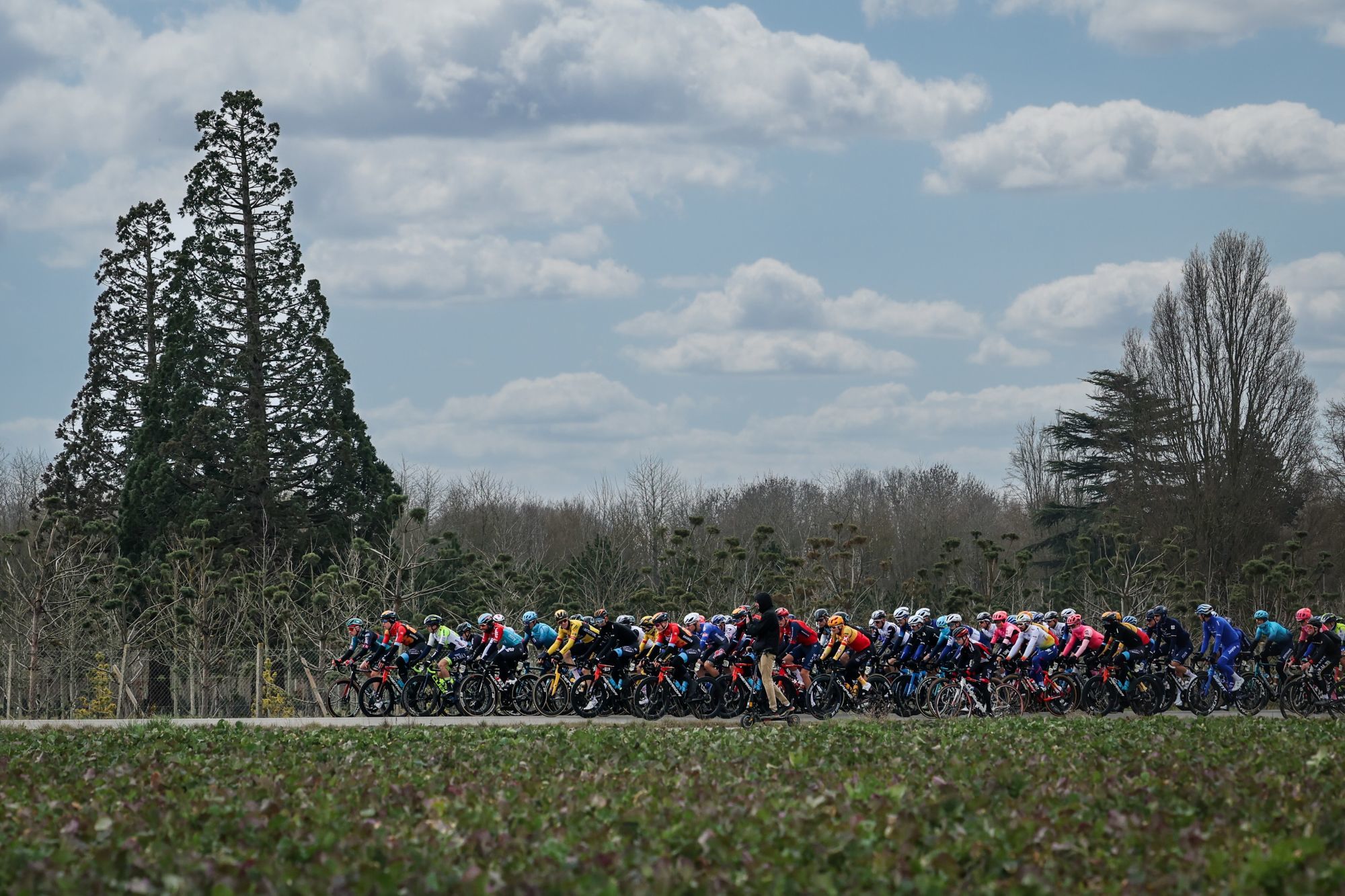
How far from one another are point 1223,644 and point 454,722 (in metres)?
12.7

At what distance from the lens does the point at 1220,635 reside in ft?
85.0

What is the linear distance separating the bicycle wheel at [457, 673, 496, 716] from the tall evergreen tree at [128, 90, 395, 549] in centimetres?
2306

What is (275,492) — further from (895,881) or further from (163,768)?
(895,881)

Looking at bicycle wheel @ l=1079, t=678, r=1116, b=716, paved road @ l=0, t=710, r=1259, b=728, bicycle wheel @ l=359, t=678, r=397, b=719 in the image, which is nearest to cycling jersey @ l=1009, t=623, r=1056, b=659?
bicycle wheel @ l=1079, t=678, r=1116, b=716

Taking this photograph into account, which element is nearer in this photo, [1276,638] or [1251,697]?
[1251,697]

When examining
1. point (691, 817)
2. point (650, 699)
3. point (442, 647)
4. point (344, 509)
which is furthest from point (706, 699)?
point (344, 509)

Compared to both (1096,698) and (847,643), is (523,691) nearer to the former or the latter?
(847,643)

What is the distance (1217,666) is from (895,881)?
19457 mm

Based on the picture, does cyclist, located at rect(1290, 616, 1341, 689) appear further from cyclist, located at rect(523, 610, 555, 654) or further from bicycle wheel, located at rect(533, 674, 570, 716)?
cyclist, located at rect(523, 610, 555, 654)

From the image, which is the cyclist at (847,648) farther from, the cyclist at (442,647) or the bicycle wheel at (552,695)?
the cyclist at (442,647)

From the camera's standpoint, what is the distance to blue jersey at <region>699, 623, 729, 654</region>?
79.9 feet

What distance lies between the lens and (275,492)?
1957 inches

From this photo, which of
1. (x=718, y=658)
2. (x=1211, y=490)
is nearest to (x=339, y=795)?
(x=718, y=658)

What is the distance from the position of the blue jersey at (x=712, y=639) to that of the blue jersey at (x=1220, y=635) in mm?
8163
